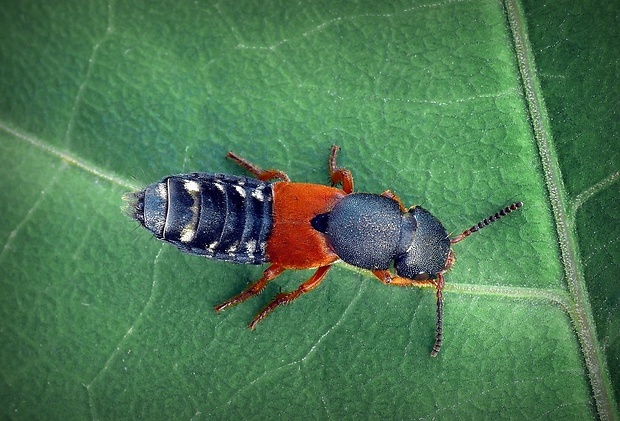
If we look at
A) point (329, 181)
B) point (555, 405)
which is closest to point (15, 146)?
point (329, 181)

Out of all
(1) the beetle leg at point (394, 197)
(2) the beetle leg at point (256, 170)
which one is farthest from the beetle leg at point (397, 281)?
(2) the beetle leg at point (256, 170)

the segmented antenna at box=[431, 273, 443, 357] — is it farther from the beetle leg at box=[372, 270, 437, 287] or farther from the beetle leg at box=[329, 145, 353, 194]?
the beetle leg at box=[329, 145, 353, 194]

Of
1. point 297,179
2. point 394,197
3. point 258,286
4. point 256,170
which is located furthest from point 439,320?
point 256,170

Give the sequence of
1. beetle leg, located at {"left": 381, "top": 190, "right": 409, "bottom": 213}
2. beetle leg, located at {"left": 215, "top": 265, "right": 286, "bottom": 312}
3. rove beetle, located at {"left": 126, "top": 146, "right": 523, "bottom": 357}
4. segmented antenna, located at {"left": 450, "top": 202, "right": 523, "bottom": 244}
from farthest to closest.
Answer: beetle leg, located at {"left": 215, "top": 265, "right": 286, "bottom": 312} < beetle leg, located at {"left": 381, "top": 190, "right": 409, "bottom": 213} < segmented antenna, located at {"left": 450, "top": 202, "right": 523, "bottom": 244} < rove beetle, located at {"left": 126, "top": 146, "right": 523, "bottom": 357}

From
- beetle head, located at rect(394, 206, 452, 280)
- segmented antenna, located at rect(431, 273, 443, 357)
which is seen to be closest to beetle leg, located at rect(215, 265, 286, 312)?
beetle head, located at rect(394, 206, 452, 280)

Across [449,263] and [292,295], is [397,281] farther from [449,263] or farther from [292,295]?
[292,295]

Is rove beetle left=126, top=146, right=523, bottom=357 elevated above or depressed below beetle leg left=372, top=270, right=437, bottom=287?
above

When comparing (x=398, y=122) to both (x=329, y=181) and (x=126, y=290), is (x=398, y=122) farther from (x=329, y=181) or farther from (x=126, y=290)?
(x=126, y=290)
